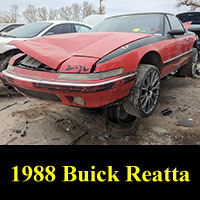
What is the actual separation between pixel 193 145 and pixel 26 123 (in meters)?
2.17

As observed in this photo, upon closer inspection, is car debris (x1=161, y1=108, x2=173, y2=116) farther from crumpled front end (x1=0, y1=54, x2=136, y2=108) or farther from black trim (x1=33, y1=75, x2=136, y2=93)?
black trim (x1=33, y1=75, x2=136, y2=93)

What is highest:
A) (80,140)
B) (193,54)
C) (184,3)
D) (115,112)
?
(184,3)

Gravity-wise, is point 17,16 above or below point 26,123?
above

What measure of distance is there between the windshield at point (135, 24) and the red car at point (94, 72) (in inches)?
12.8

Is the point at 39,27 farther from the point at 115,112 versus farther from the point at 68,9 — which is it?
the point at 68,9

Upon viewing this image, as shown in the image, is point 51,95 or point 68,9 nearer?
point 51,95

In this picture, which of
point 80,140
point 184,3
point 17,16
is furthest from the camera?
point 17,16

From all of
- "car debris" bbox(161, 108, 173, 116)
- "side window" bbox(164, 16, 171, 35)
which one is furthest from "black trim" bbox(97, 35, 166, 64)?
"car debris" bbox(161, 108, 173, 116)

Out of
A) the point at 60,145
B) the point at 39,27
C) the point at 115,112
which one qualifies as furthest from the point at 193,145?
the point at 39,27

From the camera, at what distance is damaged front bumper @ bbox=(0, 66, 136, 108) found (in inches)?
57.4

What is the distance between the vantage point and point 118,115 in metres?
2.05

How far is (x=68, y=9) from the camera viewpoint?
3391 centimetres

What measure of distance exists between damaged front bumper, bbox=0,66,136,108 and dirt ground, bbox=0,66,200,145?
63cm

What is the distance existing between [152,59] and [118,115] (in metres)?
0.89
